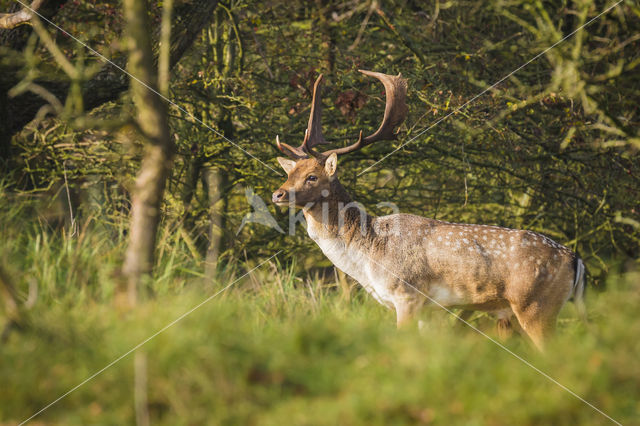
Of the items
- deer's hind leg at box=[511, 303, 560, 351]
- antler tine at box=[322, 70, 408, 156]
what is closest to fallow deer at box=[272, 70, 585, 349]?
deer's hind leg at box=[511, 303, 560, 351]

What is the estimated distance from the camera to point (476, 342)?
324 centimetres

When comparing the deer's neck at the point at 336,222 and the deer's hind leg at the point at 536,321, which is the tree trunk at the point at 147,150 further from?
the deer's hind leg at the point at 536,321

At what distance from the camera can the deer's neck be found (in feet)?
19.0

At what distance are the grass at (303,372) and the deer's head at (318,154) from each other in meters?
2.36

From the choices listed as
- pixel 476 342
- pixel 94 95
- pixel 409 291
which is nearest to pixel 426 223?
pixel 409 291

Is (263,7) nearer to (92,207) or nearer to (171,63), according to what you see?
(171,63)

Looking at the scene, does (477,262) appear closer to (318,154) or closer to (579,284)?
(579,284)

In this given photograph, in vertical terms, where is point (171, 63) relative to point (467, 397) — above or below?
above

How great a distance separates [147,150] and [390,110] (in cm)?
316

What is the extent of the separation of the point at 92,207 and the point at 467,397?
5814 mm

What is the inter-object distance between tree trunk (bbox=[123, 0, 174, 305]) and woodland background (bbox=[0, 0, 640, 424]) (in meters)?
0.01

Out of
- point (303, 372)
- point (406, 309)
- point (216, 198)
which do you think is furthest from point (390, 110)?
point (303, 372)

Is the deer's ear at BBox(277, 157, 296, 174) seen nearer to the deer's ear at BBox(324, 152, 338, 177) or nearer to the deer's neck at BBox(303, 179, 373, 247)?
the deer's ear at BBox(324, 152, 338, 177)

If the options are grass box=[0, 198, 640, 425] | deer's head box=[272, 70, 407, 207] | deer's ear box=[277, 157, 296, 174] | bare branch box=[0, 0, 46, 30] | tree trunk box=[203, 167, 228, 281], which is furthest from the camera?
tree trunk box=[203, 167, 228, 281]
